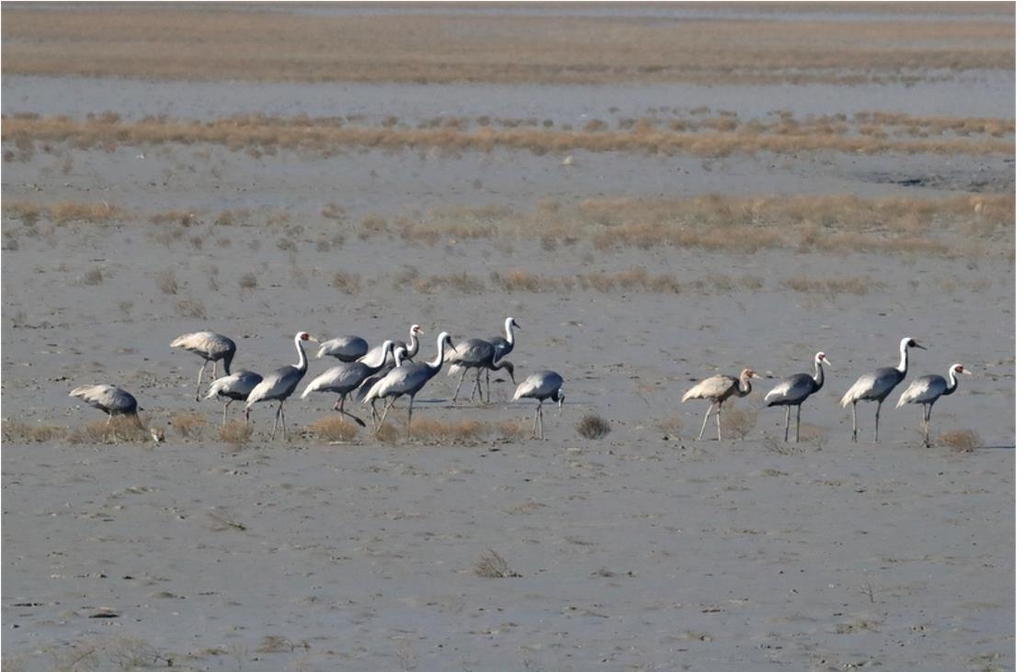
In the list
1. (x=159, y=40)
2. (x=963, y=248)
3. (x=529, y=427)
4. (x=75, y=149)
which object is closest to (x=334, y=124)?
(x=75, y=149)

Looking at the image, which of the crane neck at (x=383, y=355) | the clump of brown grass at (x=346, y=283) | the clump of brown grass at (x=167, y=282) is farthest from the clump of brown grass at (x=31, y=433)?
the clump of brown grass at (x=346, y=283)

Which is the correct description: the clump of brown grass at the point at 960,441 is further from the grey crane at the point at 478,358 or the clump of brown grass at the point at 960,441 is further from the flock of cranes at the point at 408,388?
the grey crane at the point at 478,358

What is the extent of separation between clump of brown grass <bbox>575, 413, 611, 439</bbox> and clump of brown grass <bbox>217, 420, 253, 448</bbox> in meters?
2.41

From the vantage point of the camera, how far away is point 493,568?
10719 mm

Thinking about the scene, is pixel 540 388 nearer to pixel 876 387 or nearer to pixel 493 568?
pixel 876 387

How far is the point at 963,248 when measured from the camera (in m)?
26.4

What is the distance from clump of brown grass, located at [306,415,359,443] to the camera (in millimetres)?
14484

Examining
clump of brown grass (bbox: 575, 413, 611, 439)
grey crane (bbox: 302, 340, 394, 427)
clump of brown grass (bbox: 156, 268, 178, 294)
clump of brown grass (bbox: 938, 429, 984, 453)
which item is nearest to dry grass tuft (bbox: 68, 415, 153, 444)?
grey crane (bbox: 302, 340, 394, 427)

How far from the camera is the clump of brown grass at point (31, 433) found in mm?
14091

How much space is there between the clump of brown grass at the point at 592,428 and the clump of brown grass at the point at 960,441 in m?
2.42

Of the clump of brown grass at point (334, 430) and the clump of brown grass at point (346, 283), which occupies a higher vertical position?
the clump of brown grass at point (346, 283)

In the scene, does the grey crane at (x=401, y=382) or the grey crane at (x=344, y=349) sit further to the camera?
the grey crane at (x=344, y=349)

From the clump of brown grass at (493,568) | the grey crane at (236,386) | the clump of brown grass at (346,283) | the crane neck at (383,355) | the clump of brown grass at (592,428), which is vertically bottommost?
the clump of brown grass at (493,568)

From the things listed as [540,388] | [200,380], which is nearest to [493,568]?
[540,388]
